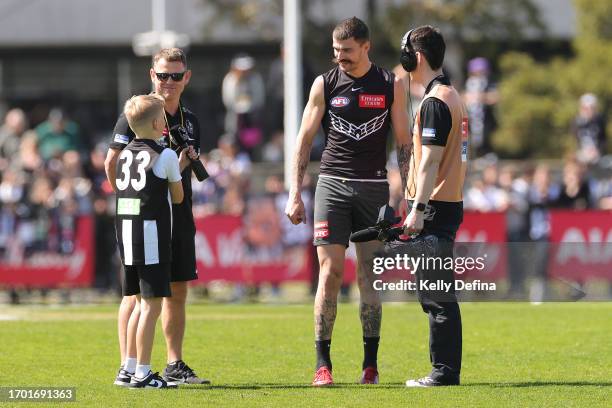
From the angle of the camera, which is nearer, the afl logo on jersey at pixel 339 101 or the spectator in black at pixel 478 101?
the afl logo on jersey at pixel 339 101

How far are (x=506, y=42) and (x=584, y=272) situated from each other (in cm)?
1430

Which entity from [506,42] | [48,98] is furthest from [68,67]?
[506,42]

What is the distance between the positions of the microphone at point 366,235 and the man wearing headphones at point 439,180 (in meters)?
0.28

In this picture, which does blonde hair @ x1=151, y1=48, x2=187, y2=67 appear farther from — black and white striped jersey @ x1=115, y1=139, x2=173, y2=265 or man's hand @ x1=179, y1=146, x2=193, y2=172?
black and white striped jersey @ x1=115, y1=139, x2=173, y2=265

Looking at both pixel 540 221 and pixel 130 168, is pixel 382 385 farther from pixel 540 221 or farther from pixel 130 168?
pixel 540 221

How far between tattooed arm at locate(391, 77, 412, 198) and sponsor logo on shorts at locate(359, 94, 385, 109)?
10cm

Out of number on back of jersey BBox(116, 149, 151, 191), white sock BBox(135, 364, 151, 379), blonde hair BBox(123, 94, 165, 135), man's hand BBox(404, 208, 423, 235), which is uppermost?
blonde hair BBox(123, 94, 165, 135)

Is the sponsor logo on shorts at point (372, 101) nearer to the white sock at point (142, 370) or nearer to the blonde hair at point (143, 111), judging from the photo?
the blonde hair at point (143, 111)

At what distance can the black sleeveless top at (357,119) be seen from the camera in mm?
10125

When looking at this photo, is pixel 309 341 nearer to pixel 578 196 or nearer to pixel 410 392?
pixel 410 392

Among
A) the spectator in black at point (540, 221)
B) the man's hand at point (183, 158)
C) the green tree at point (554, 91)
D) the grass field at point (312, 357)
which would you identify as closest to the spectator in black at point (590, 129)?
the spectator in black at point (540, 221)

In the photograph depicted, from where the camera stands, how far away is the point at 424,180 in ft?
31.1

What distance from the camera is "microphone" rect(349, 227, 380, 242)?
32.1ft

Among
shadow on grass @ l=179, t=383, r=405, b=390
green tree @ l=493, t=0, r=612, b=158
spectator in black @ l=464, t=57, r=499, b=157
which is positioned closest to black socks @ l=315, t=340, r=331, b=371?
shadow on grass @ l=179, t=383, r=405, b=390
